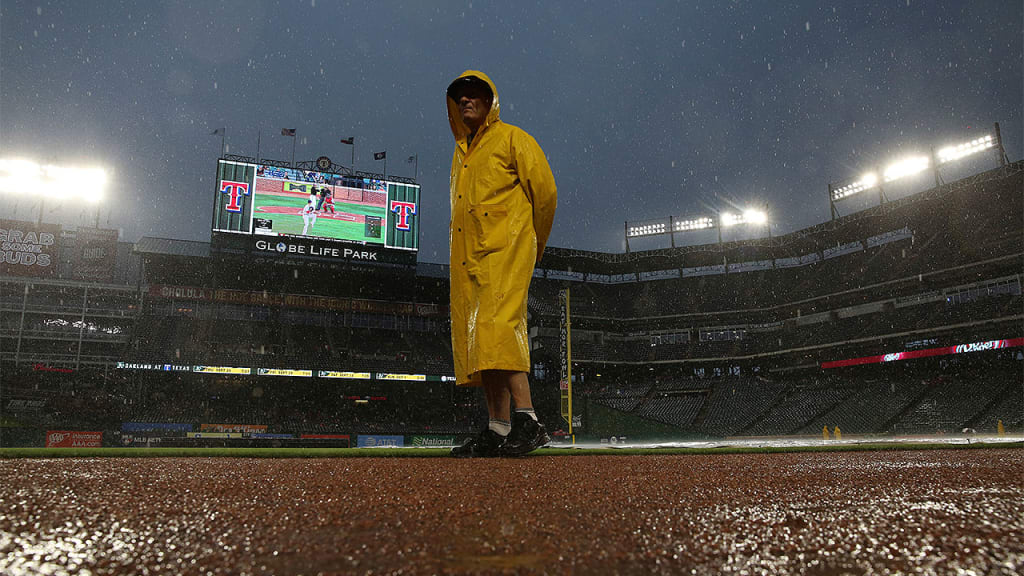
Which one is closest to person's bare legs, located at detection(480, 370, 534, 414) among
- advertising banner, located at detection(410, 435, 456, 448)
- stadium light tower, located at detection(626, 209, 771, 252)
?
advertising banner, located at detection(410, 435, 456, 448)

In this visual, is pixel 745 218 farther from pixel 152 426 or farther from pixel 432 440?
pixel 152 426

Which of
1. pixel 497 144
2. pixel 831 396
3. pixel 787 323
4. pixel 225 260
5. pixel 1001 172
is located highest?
pixel 1001 172

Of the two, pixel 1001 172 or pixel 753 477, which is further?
pixel 1001 172

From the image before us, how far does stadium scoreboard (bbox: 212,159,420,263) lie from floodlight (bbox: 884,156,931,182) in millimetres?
22205

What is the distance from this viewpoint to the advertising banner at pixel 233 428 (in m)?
20.4

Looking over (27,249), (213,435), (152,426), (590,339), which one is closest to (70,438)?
(152,426)

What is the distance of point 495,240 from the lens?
3115mm

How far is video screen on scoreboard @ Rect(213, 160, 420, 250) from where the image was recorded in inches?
929

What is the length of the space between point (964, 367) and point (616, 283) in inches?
643

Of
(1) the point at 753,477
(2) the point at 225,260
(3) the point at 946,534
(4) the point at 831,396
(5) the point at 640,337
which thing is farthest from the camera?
(5) the point at 640,337

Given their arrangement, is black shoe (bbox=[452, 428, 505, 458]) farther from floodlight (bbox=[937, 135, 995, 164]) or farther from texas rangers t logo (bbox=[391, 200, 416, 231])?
floodlight (bbox=[937, 135, 995, 164])

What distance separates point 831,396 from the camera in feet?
76.9

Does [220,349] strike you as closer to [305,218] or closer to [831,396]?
[305,218]

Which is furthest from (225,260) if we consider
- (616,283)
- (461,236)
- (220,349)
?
(461,236)
